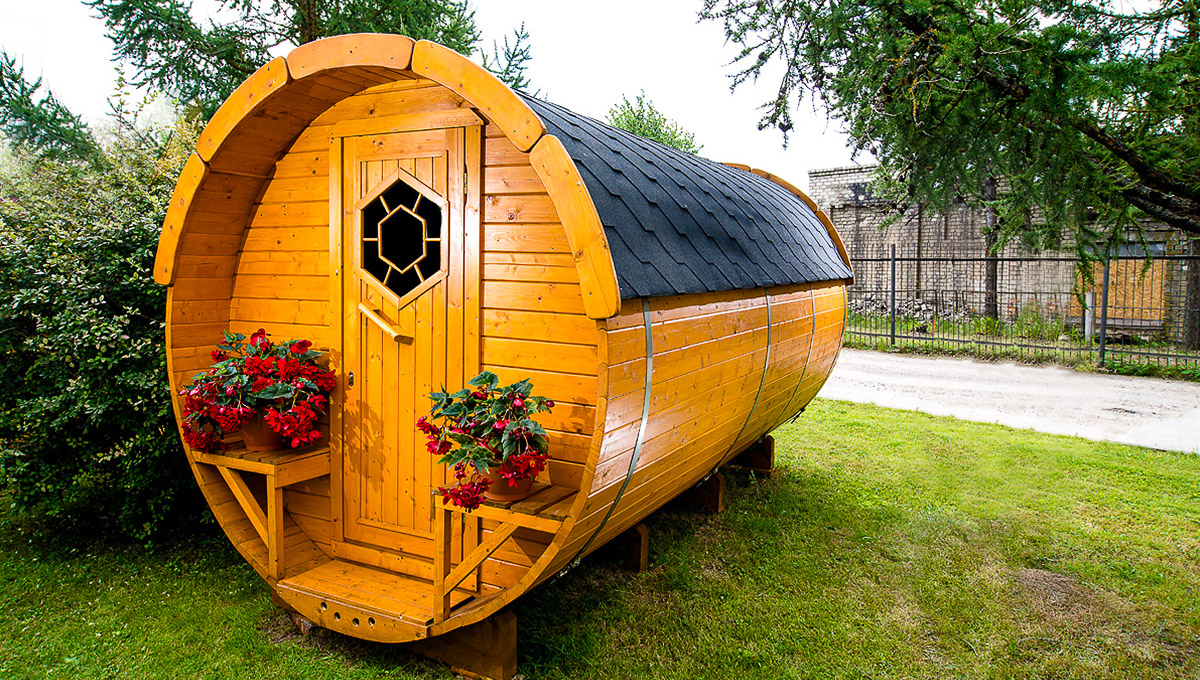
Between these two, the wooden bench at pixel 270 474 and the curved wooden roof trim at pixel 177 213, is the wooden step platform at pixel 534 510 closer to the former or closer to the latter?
the wooden bench at pixel 270 474

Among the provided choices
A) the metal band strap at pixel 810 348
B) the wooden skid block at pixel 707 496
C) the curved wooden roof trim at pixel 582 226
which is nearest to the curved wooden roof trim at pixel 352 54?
the curved wooden roof trim at pixel 582 226

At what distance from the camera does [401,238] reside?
4.20m

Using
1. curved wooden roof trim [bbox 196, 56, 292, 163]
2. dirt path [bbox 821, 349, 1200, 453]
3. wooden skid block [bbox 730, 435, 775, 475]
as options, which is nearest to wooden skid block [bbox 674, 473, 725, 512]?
wooden skid block [bbox 730, 435, 775, 475]

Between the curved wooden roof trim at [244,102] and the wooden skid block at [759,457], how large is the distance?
526cm

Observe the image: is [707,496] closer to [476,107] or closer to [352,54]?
[476,107]

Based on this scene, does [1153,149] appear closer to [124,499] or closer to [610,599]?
[610,599]

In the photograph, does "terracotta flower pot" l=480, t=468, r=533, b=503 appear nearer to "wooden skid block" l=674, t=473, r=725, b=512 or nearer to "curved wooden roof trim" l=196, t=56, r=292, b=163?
"curved wooden roof trim" l=196, t=56, r=292, b=163

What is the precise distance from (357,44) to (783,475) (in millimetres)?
5656

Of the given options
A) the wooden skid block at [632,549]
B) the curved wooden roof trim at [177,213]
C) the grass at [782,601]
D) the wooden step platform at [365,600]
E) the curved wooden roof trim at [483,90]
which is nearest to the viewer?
the curved wooden roof trim at [483,90]

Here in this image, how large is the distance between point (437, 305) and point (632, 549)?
2214mm

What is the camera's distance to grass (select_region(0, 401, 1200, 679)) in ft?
12.8

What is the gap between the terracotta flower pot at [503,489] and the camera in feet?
10.8

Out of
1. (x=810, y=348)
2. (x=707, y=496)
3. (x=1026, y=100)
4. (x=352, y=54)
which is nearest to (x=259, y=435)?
(x=352, y=54)

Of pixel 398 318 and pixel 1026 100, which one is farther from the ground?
pixel 1026 100
